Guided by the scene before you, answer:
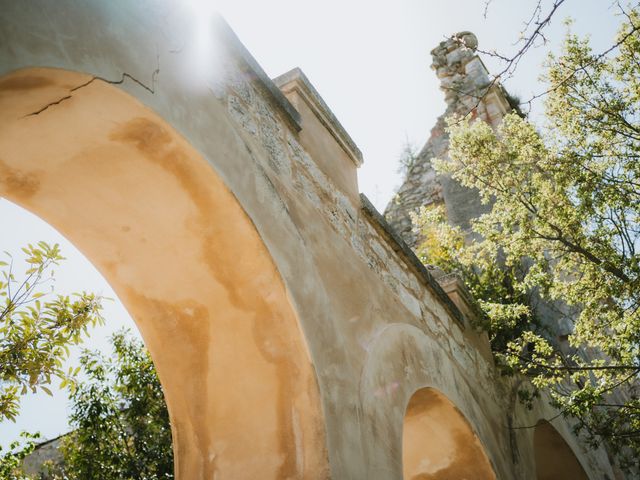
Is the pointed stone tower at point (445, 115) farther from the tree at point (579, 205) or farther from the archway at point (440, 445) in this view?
the archway at point (440, 445)

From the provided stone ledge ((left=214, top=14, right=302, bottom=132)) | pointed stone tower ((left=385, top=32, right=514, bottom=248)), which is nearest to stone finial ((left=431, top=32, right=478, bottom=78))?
pointed stone tower ((left=385, top=32, right=514, bottom=248))

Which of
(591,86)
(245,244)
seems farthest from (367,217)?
(591,86)

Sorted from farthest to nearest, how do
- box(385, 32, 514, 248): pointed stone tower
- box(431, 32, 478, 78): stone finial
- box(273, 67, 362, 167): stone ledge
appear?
box(431, 32, 478, 78): stone finial, box(385, 32, 514, 248): pointed stone tower, box(273, 67, 362, 167): stone ledge

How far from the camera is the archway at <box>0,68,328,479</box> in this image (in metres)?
2.06

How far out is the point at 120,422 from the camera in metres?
4.96

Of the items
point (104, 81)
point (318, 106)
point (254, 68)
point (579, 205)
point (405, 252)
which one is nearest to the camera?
point (104, 81)

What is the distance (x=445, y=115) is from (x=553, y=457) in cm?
628

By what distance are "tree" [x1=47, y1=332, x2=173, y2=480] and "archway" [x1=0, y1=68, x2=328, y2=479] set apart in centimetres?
256

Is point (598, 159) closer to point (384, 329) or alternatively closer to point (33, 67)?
point (384, 329)

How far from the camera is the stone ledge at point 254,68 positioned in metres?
2.56

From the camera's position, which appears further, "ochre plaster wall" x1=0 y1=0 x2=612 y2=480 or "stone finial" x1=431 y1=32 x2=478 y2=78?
"stone finial" x1=431 y1=32 x2=478 y2=78

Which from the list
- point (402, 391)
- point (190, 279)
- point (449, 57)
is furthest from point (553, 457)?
point (449, 57)

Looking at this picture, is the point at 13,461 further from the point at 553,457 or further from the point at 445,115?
Answer: the point at 445,115

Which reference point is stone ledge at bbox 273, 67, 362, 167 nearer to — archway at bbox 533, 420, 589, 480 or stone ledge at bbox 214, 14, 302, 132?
stone ledge at bbox 214, 14, 302, 132
